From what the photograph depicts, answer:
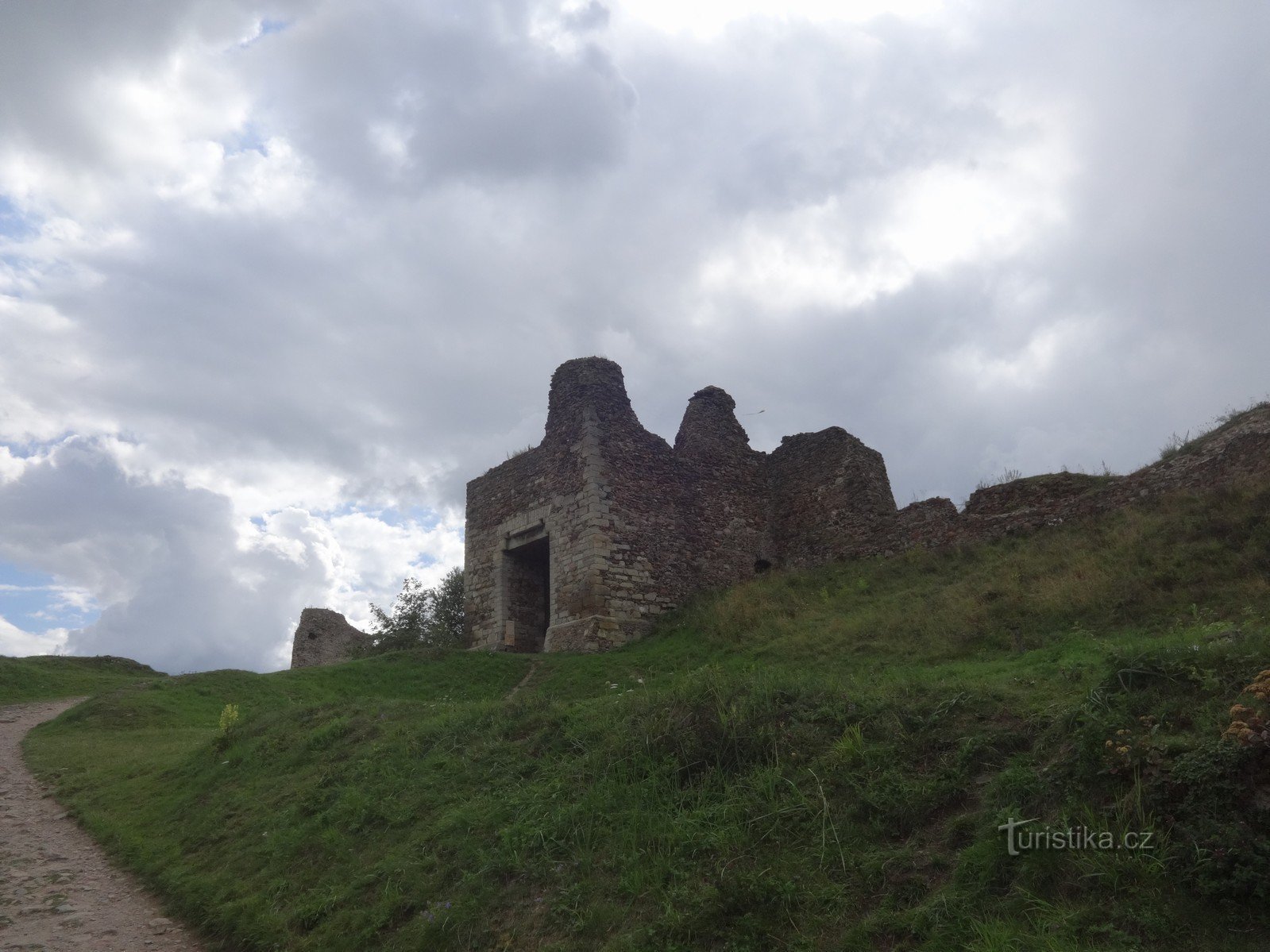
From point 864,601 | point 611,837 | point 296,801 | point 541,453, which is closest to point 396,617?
point 541,453

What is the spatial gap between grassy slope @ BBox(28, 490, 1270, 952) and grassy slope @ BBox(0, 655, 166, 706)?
10023mm

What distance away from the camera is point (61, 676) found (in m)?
22.2

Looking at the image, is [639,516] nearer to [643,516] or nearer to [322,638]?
[643,516]


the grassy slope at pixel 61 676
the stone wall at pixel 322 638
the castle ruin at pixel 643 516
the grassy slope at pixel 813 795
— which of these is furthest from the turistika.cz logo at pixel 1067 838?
the stone wall at pixel 322 638

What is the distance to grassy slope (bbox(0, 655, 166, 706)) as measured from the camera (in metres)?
20.1

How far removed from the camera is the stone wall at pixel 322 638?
29297 mm

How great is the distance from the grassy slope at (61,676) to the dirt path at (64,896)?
36.6ft

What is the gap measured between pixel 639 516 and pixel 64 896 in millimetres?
13212

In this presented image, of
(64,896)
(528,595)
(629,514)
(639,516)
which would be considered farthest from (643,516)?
(64,896)

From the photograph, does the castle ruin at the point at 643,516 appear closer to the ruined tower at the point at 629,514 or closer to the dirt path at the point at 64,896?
the ruined tower at the point at 629,514

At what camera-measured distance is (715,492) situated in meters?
20.8

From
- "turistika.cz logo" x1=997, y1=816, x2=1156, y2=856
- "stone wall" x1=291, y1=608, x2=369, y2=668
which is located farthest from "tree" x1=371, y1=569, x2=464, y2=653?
"turistika.cz logo" x1=997, y1=816, x2=1156, y2=856

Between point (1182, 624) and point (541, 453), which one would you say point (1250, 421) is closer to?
Answer: point (1182, 624)

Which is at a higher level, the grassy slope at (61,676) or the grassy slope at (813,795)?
the grassy slope at (61,676)
